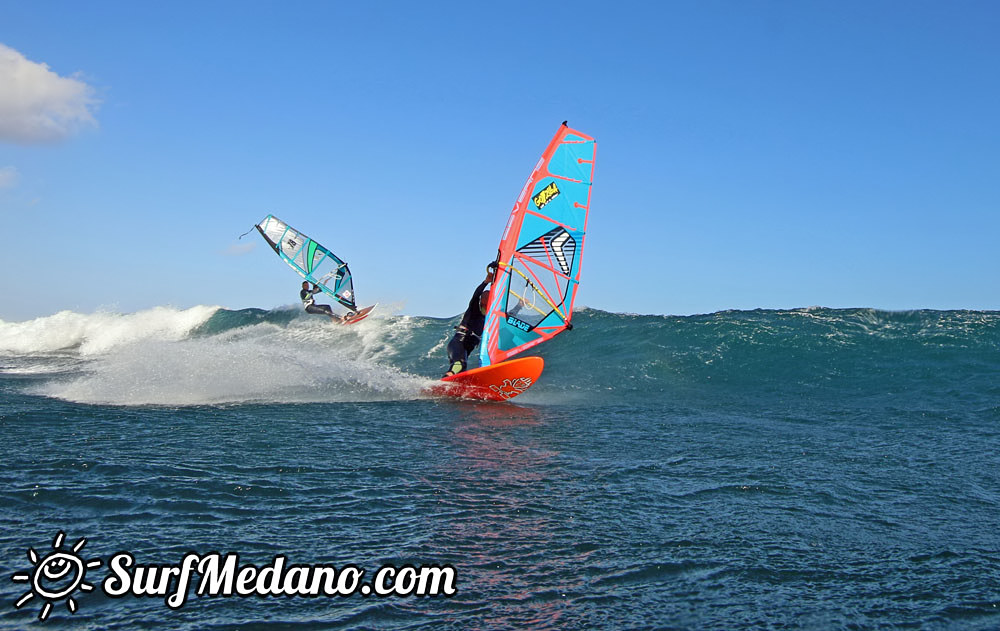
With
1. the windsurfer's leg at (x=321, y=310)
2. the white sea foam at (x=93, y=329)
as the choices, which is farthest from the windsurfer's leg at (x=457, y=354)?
the white sea foam at (x=93, y=329)

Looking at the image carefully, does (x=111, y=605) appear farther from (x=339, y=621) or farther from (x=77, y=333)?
(x=77, y=333)

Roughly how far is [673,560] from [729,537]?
21.6 inches

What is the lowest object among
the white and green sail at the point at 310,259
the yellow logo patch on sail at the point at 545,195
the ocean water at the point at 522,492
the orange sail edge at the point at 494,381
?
the ocean water at the point at 522,492

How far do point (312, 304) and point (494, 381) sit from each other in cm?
1400

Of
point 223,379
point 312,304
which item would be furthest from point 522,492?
point 312,304

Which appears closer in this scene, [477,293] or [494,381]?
[494,381]

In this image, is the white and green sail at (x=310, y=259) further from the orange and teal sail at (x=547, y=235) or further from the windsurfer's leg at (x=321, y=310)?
the orange and teal sail at (x=547, y=235)

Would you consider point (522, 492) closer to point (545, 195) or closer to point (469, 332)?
point (545, 195)

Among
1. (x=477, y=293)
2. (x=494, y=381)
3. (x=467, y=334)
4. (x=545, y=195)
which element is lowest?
(x=494, y=381)

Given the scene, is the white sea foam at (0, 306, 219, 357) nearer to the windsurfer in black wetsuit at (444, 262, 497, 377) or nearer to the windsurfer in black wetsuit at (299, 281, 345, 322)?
the windsurfer in black wetsuit at (299, 281, 345, 322)

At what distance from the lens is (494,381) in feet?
32.7

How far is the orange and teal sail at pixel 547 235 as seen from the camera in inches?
368

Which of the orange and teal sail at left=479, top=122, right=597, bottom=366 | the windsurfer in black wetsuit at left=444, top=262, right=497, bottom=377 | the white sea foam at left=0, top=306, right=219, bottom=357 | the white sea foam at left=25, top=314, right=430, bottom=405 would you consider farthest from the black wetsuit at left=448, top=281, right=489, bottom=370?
the white sea foam at left=0, top=306, right=219, bottom=357

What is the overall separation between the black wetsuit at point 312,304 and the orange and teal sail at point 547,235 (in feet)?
45.5
